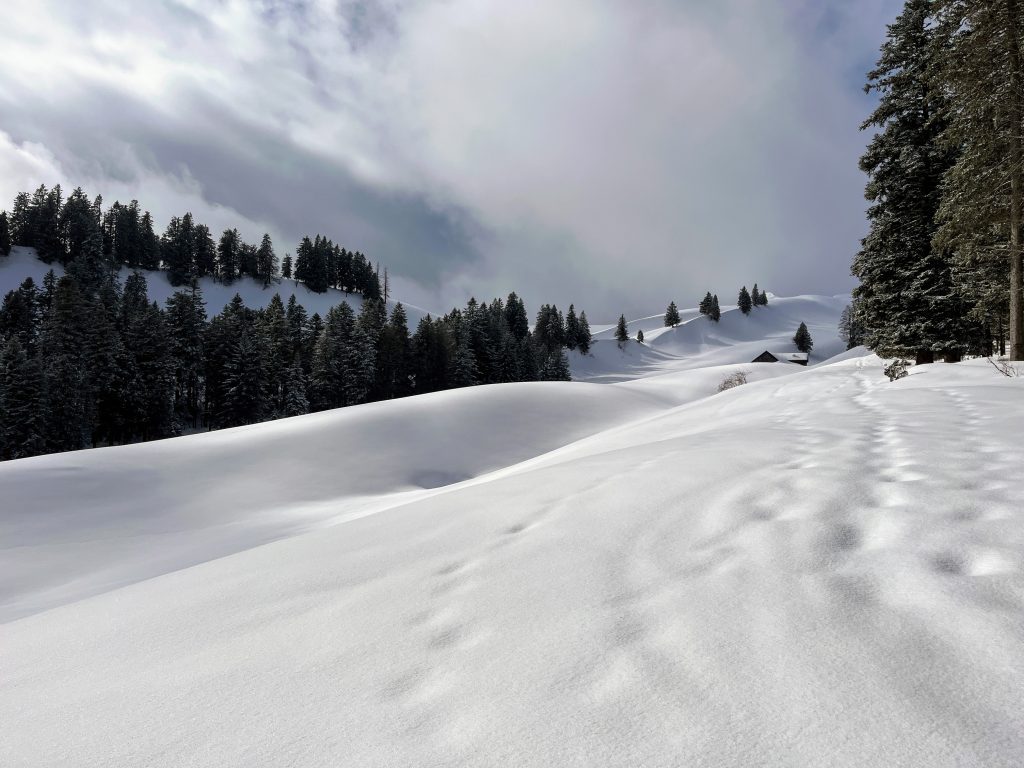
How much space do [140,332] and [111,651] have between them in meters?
53.1

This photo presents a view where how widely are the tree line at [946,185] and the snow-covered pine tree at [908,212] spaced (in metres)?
0.04

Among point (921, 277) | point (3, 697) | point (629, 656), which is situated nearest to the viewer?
point (629, 656)

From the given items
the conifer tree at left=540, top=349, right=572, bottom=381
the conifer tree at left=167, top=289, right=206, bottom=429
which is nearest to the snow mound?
the conifer tree at left=167, top=289, right=206, bottom=429

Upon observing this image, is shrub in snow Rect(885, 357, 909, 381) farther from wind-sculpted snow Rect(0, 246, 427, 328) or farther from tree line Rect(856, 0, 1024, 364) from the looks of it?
wind-sculpted snow Rect(0, 246, 427, 328)

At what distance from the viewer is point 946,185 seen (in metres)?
15.8

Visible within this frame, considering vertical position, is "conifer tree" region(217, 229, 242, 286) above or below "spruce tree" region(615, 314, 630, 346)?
above

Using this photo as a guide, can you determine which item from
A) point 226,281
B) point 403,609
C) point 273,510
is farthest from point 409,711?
point 226,281

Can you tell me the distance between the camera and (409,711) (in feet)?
5.85

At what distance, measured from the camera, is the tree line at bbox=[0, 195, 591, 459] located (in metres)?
37.8

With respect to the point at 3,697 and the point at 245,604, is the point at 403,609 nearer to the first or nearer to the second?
the point at 245,604

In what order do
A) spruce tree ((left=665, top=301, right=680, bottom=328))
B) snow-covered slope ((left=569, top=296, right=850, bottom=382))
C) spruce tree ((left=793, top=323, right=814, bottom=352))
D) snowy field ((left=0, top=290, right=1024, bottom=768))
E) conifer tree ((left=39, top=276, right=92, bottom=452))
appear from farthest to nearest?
spruce tree ((left=665, top=301, right=680, bottom=328)) < spruce tree ((left=793, top=323, right=814, bottom=352)) < snow-covered slope ((left=569, top=296, right=850, bottom=382)) < conifer tree ((left=39, top=276, right=92, bottom=452)) < snowy field ((left=0, top=290, right=1024, bottom=768))

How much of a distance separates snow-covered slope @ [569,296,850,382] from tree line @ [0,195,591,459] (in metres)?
33.3

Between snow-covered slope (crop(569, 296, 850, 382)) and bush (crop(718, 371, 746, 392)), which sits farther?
snow-covered slope (crop(569, 296, 850, 382))

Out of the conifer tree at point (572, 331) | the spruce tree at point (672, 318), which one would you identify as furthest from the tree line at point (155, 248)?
the spruce tree at point (672, 318)
